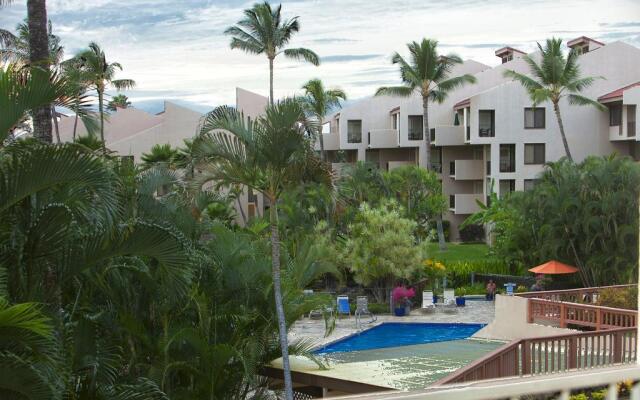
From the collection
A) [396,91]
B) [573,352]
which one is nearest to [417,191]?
[396,91]

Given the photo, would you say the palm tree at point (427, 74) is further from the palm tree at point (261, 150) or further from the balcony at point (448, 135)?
the palm tree at point (261, 150)

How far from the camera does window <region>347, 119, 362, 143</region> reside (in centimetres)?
4444

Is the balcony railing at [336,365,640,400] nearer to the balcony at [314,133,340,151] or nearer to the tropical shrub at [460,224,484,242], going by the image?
the tropical shrub at [460,224,484,242]

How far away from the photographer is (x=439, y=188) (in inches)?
1430

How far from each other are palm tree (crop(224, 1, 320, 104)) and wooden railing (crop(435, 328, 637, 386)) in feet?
39.9

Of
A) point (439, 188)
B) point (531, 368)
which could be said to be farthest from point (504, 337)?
point (439, 188)

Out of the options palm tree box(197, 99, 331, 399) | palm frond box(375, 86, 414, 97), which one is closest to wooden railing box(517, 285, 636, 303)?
palm tree box(197, 99, 331, 399)

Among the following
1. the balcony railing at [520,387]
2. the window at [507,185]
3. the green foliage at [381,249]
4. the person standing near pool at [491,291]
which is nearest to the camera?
the balcony railing at [520,387]

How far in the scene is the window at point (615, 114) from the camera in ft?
119

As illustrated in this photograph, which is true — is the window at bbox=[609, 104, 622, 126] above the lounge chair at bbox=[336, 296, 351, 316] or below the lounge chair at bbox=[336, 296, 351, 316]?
above

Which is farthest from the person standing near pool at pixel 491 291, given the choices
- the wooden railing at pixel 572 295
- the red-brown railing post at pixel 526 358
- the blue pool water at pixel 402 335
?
the red-brown railing post at pixel 526 358

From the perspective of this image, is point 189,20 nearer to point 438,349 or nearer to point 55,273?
point 55,273

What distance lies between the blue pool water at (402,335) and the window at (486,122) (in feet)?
52.3

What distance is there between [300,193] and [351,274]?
3.27m
